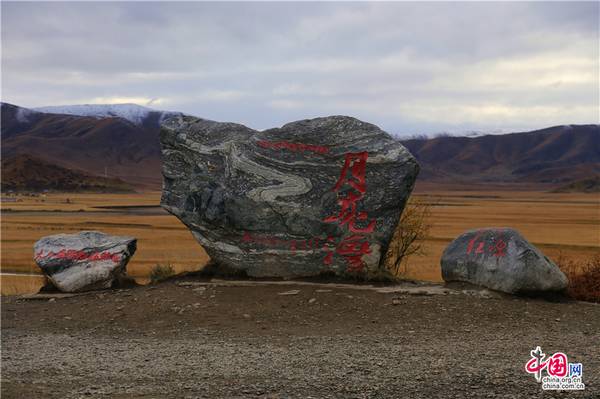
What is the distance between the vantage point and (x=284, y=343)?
34.1ft

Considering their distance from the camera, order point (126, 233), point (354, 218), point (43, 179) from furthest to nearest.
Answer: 1. point (43, 179)
2. point (126, 233)
3. point (354, 218)

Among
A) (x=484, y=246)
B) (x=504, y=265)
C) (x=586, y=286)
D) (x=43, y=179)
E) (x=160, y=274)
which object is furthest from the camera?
(x=43, y=179)

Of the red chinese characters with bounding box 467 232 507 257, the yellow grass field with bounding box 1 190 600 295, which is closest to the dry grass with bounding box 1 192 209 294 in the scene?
the yellow grass field with bounding box 1 190 600 295

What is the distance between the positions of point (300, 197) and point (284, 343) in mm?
4939

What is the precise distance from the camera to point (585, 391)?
7.61 metres

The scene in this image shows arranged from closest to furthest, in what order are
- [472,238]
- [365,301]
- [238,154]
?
[365,301], [472,238], [238,154]

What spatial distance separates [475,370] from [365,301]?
4.30 meters

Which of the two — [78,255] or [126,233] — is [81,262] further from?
[126,233]

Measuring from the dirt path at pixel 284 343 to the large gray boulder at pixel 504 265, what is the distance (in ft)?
1.39

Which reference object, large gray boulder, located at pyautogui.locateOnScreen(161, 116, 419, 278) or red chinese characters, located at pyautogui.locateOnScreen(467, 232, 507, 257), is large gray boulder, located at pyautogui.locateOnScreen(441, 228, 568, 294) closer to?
red chinese characters, located at pyautogui.locateOnScreen(467, 232, 507, 257)

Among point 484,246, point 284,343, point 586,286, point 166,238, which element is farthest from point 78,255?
point 166,238

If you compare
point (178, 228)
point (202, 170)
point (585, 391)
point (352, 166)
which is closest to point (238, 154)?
point (202, 170)

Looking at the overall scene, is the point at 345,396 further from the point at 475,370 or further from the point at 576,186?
the point at 576,186

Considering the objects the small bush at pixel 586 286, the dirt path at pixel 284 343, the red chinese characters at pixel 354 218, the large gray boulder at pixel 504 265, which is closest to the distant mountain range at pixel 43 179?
the dirt path at pixel 284 343
